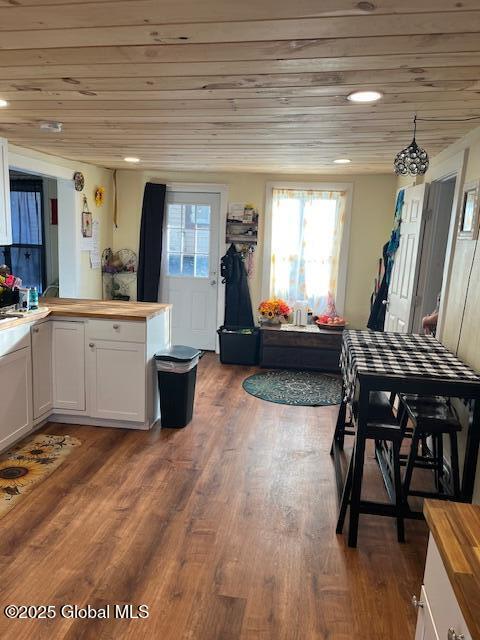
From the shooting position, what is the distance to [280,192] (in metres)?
5.53

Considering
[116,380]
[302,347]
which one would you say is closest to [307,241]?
[302,347]

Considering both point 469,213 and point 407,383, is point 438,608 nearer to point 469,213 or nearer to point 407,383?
point 407,383

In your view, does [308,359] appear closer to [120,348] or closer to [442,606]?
[120,348]

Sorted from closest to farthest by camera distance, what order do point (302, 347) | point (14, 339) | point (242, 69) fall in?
1. point (242, 69)
2. point (14, 339)
3. point (302, 347)

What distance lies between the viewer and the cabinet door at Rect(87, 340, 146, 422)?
3.44m

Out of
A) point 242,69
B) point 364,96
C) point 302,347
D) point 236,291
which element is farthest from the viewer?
point 236,291

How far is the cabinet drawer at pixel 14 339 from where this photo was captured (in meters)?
2.92

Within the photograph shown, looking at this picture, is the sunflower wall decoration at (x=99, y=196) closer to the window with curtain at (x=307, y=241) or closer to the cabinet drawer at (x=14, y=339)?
the window with curtain at (x=307, y=241)

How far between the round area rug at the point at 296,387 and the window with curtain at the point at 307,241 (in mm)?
1035

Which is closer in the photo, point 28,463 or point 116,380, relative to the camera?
point 28,463

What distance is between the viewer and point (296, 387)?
187 inches

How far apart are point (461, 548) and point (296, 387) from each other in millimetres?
3601

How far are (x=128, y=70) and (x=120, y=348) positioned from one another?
1.97 m

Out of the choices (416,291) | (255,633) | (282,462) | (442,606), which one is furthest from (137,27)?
(416,291)
